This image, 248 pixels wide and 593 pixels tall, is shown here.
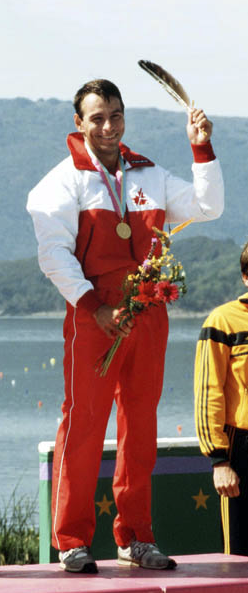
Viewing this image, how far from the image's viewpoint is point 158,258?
387cm

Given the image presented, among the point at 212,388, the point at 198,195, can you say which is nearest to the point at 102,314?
the point at 212,388

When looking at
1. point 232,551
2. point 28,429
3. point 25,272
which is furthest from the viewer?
point 25,272

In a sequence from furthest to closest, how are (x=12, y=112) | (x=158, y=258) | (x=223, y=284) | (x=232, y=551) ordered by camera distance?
(x=12, y=112) → (x=223, y=284) → (x=158, y=258) → (x=232, y=551)

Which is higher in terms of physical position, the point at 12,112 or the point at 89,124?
the point at 12,112

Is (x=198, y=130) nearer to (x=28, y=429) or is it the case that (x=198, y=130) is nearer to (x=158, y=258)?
(x=158, y=258)

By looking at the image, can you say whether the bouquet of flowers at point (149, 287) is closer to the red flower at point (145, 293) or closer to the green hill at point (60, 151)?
the red flower at point (145, 293)

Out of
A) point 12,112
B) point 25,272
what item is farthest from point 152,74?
point 12,112

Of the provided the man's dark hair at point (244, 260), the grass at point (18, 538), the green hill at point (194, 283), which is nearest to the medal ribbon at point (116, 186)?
the man's dark hair at point (244, 260)

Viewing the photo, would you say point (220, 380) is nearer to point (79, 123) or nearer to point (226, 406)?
point (226, 406)

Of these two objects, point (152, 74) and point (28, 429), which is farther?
point (28, 429)

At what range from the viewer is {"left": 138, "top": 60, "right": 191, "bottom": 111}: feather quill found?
12.9 feet

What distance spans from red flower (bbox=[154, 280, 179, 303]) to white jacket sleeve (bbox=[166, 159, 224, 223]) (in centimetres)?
43

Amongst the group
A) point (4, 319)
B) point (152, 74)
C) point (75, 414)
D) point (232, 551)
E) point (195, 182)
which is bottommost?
point (4, 319)

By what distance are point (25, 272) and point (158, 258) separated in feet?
298
